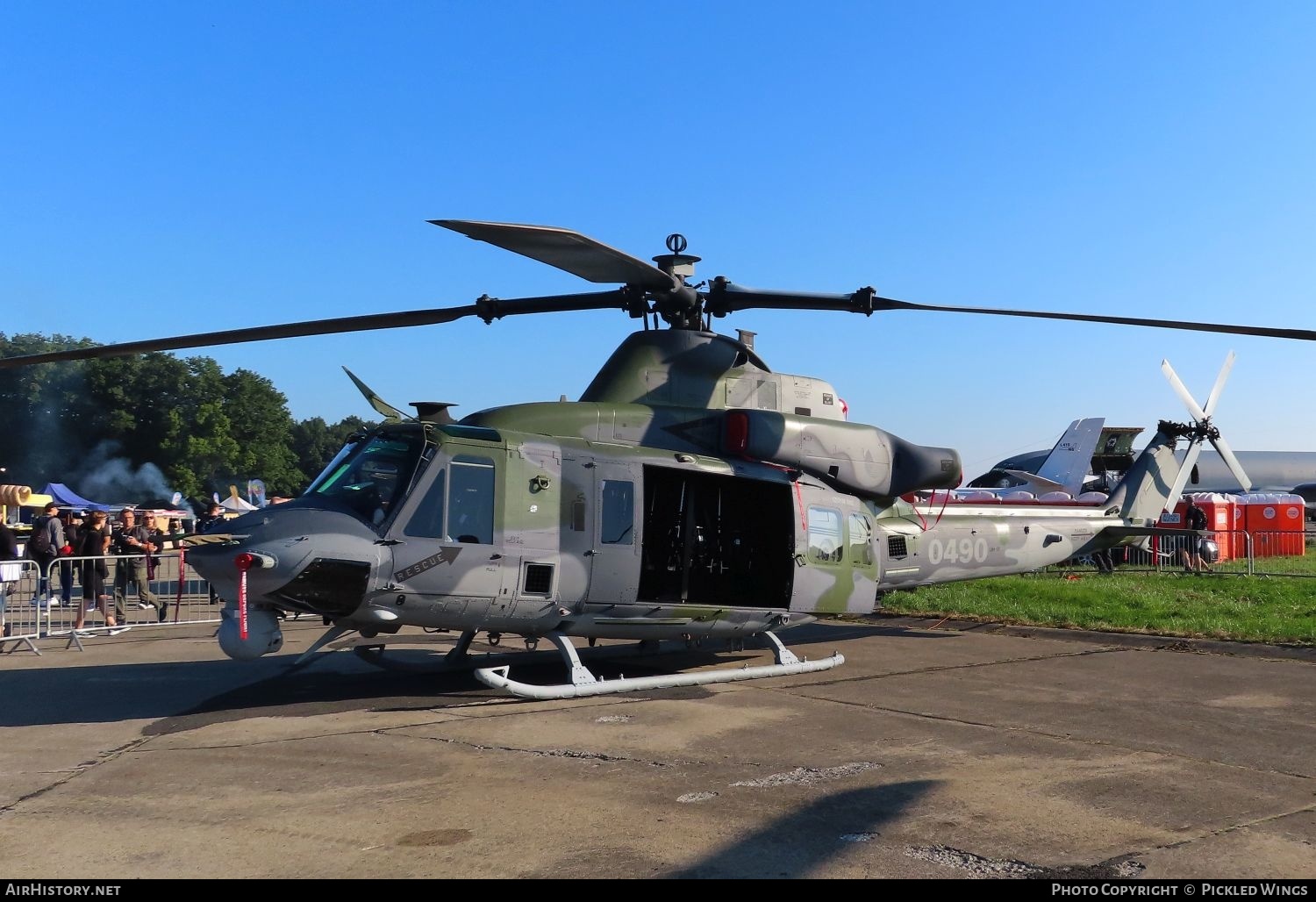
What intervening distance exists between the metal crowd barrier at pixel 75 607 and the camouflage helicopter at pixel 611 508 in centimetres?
328

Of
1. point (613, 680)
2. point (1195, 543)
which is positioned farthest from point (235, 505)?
point (1195, 543)

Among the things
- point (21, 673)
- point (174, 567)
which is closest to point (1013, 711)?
point (21, 673)

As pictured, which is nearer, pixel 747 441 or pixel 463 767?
pixel 463 767

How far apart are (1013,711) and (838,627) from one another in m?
7.03

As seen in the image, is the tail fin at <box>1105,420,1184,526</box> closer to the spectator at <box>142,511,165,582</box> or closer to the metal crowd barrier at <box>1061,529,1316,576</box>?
the metal crowd barrier at <box>1061,529,1316,576</box>

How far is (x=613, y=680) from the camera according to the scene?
9.70 metres

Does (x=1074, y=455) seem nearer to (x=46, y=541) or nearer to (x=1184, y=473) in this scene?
(x=1184, y=473)

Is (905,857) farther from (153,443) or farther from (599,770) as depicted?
(153,443)

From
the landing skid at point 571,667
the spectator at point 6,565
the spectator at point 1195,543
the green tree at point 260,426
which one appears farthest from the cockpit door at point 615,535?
the green tree at point 260,426

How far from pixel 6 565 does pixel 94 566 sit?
224 cm

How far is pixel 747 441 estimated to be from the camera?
412 inches

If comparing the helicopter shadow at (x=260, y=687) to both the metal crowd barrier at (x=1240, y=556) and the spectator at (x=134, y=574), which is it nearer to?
the spectator at (x=134, y=574)

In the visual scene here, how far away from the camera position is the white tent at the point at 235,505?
1191 cm

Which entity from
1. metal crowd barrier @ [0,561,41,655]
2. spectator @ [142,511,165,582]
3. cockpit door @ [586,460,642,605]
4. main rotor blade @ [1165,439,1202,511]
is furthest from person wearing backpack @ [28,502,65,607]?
main rotor blade @ [1165,439,1202,511]
